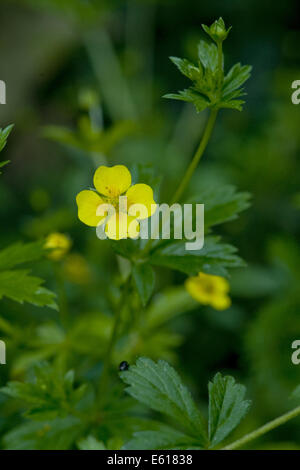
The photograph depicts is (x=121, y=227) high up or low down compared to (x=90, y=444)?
up

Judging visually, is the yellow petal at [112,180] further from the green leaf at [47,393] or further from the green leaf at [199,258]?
the green leaf at [47,393]

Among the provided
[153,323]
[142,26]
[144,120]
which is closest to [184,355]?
[153,323]

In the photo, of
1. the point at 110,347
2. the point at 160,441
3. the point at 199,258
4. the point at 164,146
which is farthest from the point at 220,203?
the point at 164,146

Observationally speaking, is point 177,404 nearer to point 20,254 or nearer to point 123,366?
point 123,366

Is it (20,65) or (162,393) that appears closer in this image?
(162,393)
